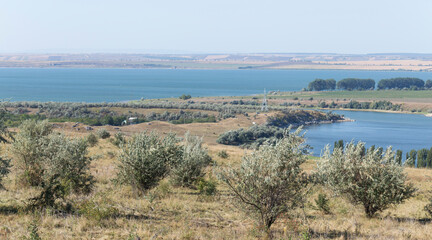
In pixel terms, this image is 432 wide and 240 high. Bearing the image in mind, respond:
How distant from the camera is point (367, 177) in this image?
42.3 ft

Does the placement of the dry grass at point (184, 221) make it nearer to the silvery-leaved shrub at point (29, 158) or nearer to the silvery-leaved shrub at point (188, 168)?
the silvery-leaved shrub at point (29, 158)

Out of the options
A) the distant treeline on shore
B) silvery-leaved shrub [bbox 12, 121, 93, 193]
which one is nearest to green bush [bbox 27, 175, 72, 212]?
silvery-leaved shrub [bbox 12, 121, 93, 193]

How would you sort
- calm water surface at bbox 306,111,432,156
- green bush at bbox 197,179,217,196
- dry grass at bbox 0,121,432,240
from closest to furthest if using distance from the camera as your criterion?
1. dry grass at bbox 0,121,432,240
2. green bush at bbox 197,179,217,196
3. calm water surface at bbox 306,111,432,156

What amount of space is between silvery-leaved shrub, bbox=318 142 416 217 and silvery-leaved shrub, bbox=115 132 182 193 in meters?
5.21

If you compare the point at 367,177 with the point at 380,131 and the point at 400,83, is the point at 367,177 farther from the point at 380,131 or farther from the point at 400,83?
the point at 400,83

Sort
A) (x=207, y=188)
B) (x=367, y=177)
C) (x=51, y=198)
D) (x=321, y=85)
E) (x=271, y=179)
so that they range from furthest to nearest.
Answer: (x=321, y=85), (x=207, y=188), (x=367, y=177), (x=51, y=198), (x=271, y=179)

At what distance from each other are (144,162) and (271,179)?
559 centimetres

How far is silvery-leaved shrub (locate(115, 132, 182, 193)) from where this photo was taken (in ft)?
47.1

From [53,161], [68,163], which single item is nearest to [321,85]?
[68,163]

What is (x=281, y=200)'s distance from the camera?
10.7 meters

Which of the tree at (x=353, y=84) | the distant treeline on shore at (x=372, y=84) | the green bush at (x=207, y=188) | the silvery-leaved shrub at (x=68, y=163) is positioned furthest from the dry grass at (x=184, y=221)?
the tree at (x=353, y=84)

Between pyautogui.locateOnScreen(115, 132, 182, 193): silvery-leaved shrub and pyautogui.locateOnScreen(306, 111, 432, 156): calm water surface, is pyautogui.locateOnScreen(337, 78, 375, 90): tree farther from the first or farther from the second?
pyautogui.locateOnScreen(115, 132, 182, 193): silvery-leaved shrub

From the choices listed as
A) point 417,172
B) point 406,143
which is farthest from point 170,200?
point 406,143

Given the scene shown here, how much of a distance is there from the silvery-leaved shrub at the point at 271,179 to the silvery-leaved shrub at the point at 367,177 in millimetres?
2601
